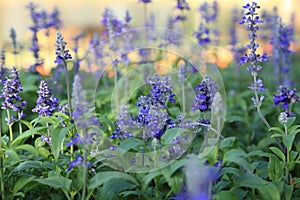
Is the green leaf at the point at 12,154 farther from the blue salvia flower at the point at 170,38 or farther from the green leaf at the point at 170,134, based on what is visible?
the blue salvia flower at the point at 170,38

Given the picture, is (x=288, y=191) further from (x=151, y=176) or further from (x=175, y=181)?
(x=151, y=176)

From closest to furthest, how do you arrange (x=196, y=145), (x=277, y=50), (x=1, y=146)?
(x=1, y=146)
(x=196, y=145)
(x=277, y=50)

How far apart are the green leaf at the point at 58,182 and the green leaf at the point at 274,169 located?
1484 mm

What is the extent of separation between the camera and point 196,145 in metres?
4.54

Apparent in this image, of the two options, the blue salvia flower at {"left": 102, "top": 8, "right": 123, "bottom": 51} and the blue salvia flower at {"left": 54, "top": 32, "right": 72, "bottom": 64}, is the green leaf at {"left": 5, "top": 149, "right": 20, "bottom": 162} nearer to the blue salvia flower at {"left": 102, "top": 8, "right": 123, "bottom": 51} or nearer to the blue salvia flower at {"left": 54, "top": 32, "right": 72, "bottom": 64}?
the blue salvia flower at {"left": 54, "top": 32, "right": 72, "bottom": 64}

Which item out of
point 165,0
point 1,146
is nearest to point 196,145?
point 1,146

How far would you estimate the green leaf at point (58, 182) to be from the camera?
11.4 feet

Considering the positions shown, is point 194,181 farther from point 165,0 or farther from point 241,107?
point 165,0

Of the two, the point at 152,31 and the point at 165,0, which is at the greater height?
the point at 165,0

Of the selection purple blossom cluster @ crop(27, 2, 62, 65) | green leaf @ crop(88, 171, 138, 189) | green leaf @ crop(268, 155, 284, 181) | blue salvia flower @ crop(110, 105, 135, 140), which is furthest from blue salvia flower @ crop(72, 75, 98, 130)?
purple blossom cluster @ crop(27, 2, 62, 65)

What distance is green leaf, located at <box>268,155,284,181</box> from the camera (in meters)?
3.88

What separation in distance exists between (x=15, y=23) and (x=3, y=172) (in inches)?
574

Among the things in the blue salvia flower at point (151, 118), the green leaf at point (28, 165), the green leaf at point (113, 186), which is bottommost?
the green leaf at point (113, 186)

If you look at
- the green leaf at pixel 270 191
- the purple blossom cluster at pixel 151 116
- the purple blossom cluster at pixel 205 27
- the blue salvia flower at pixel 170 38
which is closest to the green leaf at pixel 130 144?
the purple blossom cluster at pixel 151 116
